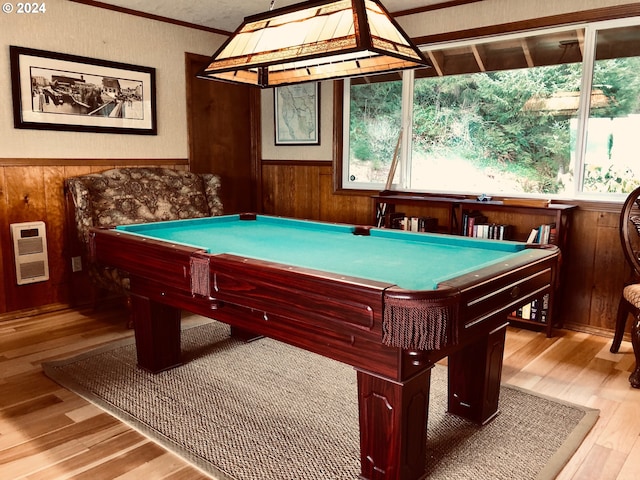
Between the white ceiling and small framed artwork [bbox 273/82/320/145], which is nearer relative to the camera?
the white ceiling

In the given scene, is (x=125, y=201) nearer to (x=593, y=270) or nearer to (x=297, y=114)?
(x=297, y=114)

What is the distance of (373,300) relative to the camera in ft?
5.20

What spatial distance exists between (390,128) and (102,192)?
100 inches

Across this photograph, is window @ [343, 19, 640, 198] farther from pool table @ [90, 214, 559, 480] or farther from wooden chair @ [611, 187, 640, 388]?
pool table @ [90, 214, 559, 480]

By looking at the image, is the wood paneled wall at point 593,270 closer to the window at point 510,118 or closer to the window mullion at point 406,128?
the window at point 510,118

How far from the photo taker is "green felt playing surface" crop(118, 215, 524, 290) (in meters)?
1.95

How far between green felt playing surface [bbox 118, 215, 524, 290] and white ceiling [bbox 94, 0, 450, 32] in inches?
80.6

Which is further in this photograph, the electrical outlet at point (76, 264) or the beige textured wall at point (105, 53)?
the electrical outlet at point (76, 264)

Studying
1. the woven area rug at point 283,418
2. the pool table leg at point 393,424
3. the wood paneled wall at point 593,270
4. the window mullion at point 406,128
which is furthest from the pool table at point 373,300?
the window mullion at point 406,128

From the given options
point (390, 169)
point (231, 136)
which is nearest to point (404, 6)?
point (390, 169)

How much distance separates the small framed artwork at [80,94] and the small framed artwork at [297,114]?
1.35m

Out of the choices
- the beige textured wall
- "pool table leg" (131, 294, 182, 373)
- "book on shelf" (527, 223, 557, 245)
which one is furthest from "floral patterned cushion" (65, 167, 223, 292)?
"book on shelf" (527, 223, 557, 245)

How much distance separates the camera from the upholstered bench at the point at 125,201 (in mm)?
3771

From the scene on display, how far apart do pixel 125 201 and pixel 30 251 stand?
0.80m
